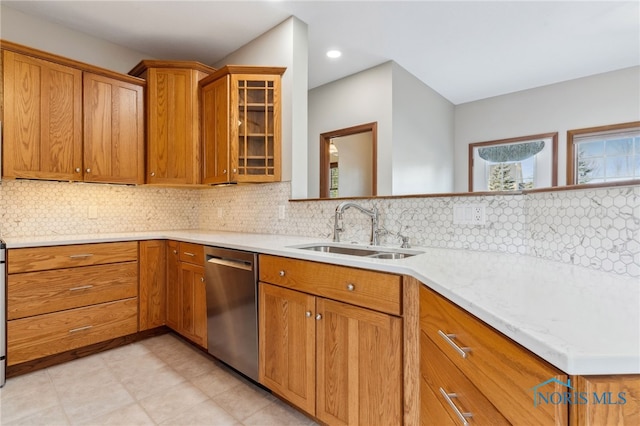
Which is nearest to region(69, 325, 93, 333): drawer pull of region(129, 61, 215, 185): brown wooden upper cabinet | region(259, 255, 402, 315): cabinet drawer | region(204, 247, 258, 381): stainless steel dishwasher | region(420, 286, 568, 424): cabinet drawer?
region(204, 247, 258, 381): stainless steel dishwasher

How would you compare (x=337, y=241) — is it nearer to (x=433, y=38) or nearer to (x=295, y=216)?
(x=295, y=216)

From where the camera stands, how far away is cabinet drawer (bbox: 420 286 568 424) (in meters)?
0.52

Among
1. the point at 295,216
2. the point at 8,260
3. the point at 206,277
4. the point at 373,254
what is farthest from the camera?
the point at 295,216

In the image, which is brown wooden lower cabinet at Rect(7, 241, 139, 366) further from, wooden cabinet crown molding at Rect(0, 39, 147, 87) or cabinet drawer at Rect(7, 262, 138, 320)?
wooden cabinet crown molding at Rect(0, 39, 147, 87)

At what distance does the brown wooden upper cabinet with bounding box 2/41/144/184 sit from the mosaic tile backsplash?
12.2 inches

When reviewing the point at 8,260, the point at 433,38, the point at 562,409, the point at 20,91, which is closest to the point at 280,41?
the point at 433,38

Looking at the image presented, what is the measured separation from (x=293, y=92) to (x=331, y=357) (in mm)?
1922

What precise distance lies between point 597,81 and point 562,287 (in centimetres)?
361

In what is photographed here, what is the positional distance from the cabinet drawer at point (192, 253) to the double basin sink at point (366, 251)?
793 mm

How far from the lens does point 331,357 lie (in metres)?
1.42

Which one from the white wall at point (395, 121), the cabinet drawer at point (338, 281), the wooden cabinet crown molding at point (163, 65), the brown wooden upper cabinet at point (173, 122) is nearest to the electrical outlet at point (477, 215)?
the cabinet drawer at point (338, 281)

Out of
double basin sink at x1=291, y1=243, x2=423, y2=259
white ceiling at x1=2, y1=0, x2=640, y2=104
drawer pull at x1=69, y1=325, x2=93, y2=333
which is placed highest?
white ceiling at x1=2, y1=0, x2=640, y2=104

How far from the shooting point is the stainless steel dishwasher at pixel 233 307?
1779mm

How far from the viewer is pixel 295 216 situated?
2406 millimetres
